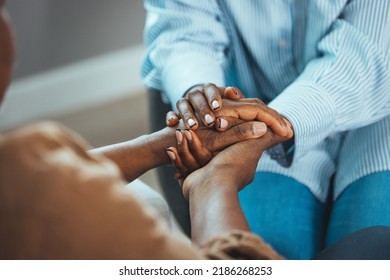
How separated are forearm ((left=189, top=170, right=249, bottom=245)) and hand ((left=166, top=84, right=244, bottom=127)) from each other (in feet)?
0.45

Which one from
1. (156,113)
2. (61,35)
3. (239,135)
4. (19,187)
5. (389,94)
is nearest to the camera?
(19,187)

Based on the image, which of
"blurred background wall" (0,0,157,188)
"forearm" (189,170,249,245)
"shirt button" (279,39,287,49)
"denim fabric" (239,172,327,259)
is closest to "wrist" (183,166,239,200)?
"forearm" (189,170,249,245)

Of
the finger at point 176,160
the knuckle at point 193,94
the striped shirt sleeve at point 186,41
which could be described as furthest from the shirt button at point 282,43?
the finger at point 176,160

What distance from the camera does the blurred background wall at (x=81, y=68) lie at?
2.09m

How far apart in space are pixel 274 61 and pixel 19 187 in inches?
32.5

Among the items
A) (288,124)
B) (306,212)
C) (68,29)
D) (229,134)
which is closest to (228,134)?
(229,134)

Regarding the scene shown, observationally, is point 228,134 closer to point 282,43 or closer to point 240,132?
point 240,132

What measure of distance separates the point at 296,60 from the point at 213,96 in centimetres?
26

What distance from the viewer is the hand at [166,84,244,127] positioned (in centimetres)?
103

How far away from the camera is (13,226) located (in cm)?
47

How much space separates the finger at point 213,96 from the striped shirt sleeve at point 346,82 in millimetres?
111
